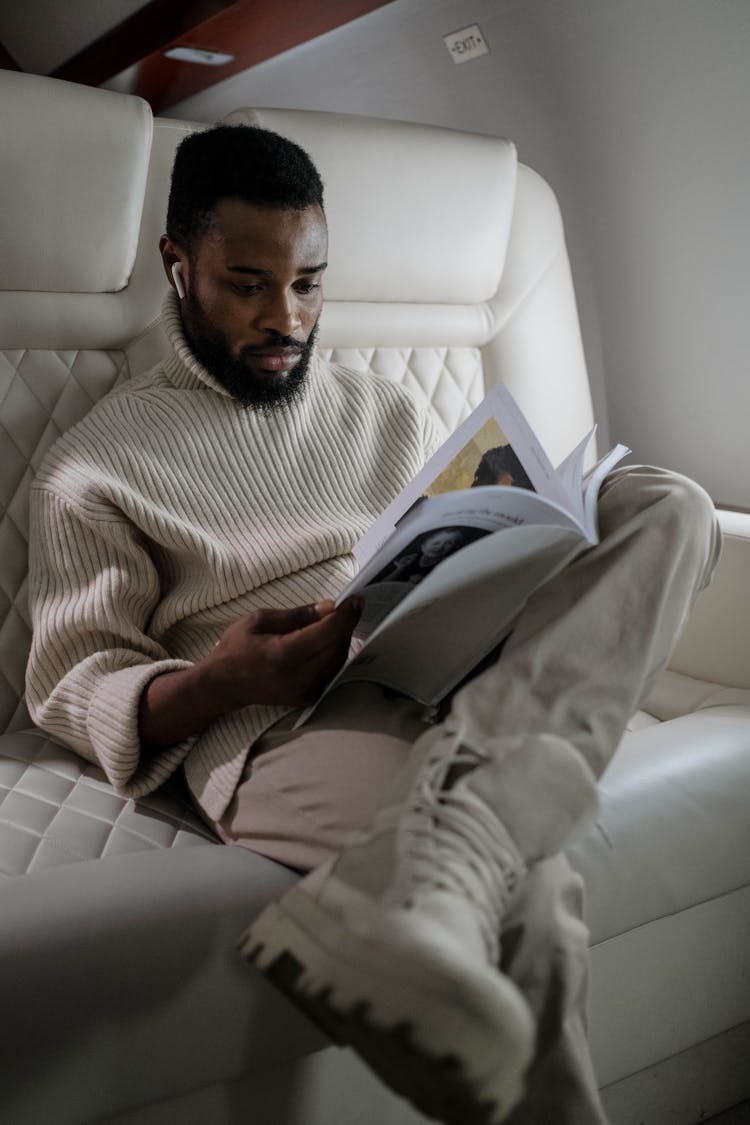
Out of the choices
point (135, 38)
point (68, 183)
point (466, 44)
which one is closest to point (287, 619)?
point (68, 183)

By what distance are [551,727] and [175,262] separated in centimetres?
77

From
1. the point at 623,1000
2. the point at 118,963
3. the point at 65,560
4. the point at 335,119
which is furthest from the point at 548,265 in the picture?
the point at 118,963

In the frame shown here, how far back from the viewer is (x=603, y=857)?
0.92m

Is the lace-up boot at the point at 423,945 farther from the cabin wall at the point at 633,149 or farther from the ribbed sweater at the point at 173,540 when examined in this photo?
the cabin wall at the point at 633,149

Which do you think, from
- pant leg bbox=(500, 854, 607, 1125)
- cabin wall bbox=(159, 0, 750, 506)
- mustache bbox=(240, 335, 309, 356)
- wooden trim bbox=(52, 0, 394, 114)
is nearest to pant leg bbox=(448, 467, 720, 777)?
pant leg bbox=(500, 854, 607, 1125)

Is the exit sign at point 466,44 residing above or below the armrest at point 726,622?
above

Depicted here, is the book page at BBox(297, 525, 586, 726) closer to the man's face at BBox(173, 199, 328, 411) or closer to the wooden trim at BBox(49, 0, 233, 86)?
the man's face at BBox(173, 199, 328, 411)

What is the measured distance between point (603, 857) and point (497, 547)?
0.33 m

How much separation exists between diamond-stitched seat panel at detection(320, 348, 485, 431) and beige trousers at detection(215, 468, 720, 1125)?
0.66 m

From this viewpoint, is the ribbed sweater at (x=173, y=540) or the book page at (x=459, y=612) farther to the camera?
the ribbed sweater at (x=173, y=540)

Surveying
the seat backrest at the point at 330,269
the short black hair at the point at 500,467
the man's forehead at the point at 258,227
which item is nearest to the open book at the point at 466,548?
the short black hair at the point at 500,467

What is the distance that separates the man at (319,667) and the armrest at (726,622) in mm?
384

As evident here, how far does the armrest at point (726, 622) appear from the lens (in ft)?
4.09

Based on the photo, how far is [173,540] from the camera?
109 centimetres
